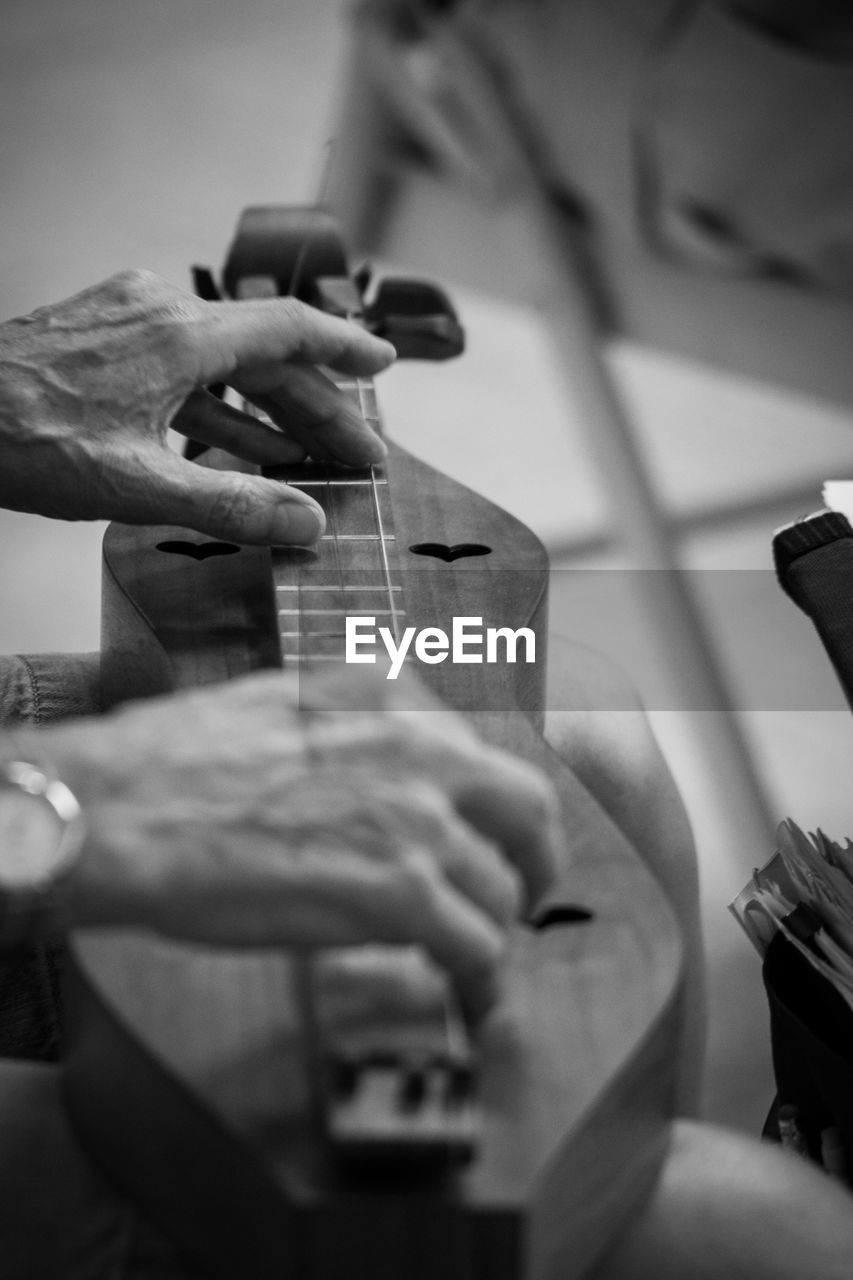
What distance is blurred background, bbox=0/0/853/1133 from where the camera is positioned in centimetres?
185

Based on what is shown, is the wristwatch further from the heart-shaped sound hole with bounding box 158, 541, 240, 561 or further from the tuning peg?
the tuning peg

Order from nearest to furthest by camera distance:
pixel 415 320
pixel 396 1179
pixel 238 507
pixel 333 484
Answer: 1. pixel 396 1179
2. pixel 238 507
3. pixel 333 484
4. pixel 415 320

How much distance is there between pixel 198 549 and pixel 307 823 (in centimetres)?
41

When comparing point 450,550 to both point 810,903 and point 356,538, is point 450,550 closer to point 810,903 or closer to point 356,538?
point 356,538

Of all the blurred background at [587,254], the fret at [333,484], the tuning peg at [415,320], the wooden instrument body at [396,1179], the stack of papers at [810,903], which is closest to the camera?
the wooden instrument body at [396,1179]

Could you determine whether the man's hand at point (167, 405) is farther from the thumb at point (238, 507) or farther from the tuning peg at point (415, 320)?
the tuning peg at point (415, 320)

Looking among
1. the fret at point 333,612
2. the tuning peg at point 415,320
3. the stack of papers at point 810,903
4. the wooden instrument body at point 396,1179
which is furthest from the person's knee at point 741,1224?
the tuning peg at point 415,320

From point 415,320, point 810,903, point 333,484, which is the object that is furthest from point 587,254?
point 810,903

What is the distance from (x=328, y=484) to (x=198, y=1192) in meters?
0.53

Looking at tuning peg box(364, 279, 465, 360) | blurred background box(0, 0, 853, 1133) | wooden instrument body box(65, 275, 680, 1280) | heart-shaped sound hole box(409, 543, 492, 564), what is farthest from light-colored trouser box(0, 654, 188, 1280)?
blurred background box(0, 0, 853, 1133)

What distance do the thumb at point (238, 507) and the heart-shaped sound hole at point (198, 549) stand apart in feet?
0.12

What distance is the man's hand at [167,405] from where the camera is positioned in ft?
2.86

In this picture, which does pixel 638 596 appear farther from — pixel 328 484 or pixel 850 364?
pixel 328 484

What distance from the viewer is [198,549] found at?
0.92 m
